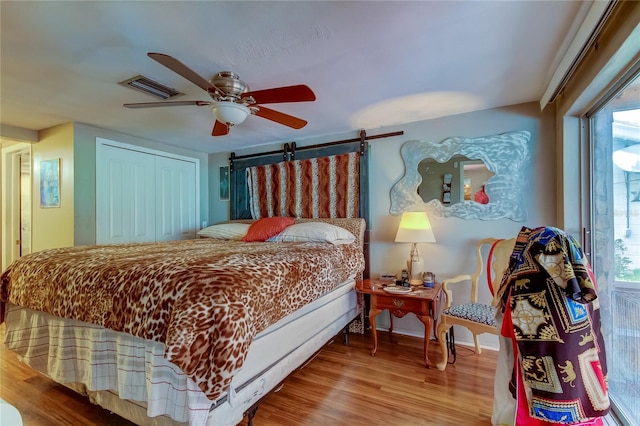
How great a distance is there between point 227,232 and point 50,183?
6.78 feet

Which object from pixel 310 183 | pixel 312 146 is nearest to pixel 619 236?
pixel 310 183

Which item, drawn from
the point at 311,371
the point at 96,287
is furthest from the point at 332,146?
the point at 96,287

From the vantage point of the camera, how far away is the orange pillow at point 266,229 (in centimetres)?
305

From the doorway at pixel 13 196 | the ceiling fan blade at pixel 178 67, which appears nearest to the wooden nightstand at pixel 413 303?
the ceiling fan blade at pixel 178 67

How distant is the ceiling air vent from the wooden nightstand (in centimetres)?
239

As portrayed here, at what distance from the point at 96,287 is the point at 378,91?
238 cm

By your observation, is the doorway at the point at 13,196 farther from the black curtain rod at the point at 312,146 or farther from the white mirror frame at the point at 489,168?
the white mirror frame at the point at 489,168

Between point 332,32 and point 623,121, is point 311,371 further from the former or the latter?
point 623,121

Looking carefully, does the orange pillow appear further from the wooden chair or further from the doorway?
the doorway

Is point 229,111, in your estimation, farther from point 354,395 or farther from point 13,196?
point 13,196

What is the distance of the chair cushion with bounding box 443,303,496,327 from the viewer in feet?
6.88

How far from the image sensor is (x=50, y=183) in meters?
3.21

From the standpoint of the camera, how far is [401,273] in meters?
2.99

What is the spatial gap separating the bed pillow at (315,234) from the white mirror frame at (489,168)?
0.73 meters
